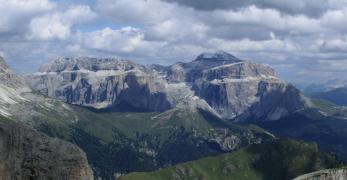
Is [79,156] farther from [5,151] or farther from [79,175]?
[5,151]

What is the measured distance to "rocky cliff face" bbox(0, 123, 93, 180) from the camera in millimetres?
91688

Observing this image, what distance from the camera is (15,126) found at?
99188 millimetres

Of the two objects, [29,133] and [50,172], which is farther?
[29,133]

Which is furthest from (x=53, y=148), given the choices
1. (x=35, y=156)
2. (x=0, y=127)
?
(x=0, y=127)

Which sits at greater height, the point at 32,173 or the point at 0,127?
the point at 0,127

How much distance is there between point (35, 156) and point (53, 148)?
3161mm

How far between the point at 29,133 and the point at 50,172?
31.9ft

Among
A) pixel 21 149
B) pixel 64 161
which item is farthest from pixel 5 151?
pixel 64 161

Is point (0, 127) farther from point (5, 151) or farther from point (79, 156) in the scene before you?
point (79, 156)

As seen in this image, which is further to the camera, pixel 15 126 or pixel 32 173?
pixel 15 126

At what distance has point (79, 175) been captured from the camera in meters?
93.1

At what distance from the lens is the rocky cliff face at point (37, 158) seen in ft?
301

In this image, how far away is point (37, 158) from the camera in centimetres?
9362

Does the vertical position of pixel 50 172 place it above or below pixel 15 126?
below
